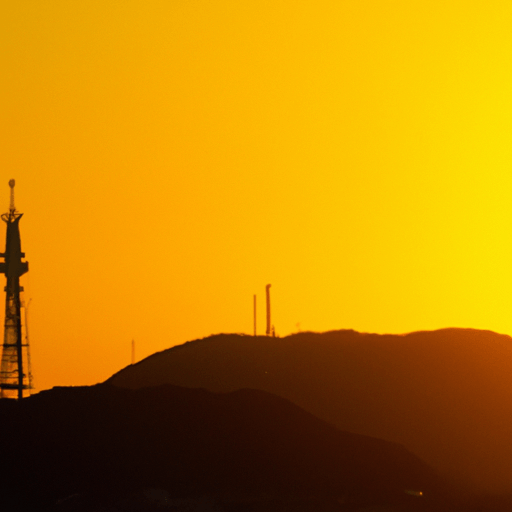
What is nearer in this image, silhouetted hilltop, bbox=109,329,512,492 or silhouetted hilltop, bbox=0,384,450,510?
silhouetted hilltop, bbox=0,384,450,510

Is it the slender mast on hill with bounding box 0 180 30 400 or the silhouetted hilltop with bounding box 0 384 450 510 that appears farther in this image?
the slender mast on hill with bounding box 0 180 30 400

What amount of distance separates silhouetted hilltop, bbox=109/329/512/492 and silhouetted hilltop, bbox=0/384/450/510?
3.61 meters

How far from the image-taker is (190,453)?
3884cm

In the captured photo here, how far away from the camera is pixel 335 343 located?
5094cm

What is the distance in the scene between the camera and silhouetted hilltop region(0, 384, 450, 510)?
3709 centimetres

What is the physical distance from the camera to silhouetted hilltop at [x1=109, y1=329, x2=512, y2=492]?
4453 cm

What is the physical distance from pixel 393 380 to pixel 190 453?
37.9 ft

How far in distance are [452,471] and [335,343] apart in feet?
31.9

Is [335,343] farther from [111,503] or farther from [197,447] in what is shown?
[111,503]

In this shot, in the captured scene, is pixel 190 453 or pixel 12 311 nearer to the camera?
pixel 190 453

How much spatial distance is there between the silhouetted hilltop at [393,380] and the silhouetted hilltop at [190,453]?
11.8ft

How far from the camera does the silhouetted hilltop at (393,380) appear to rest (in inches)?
1753

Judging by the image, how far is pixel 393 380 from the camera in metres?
47.7

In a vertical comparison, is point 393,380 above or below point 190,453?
above
